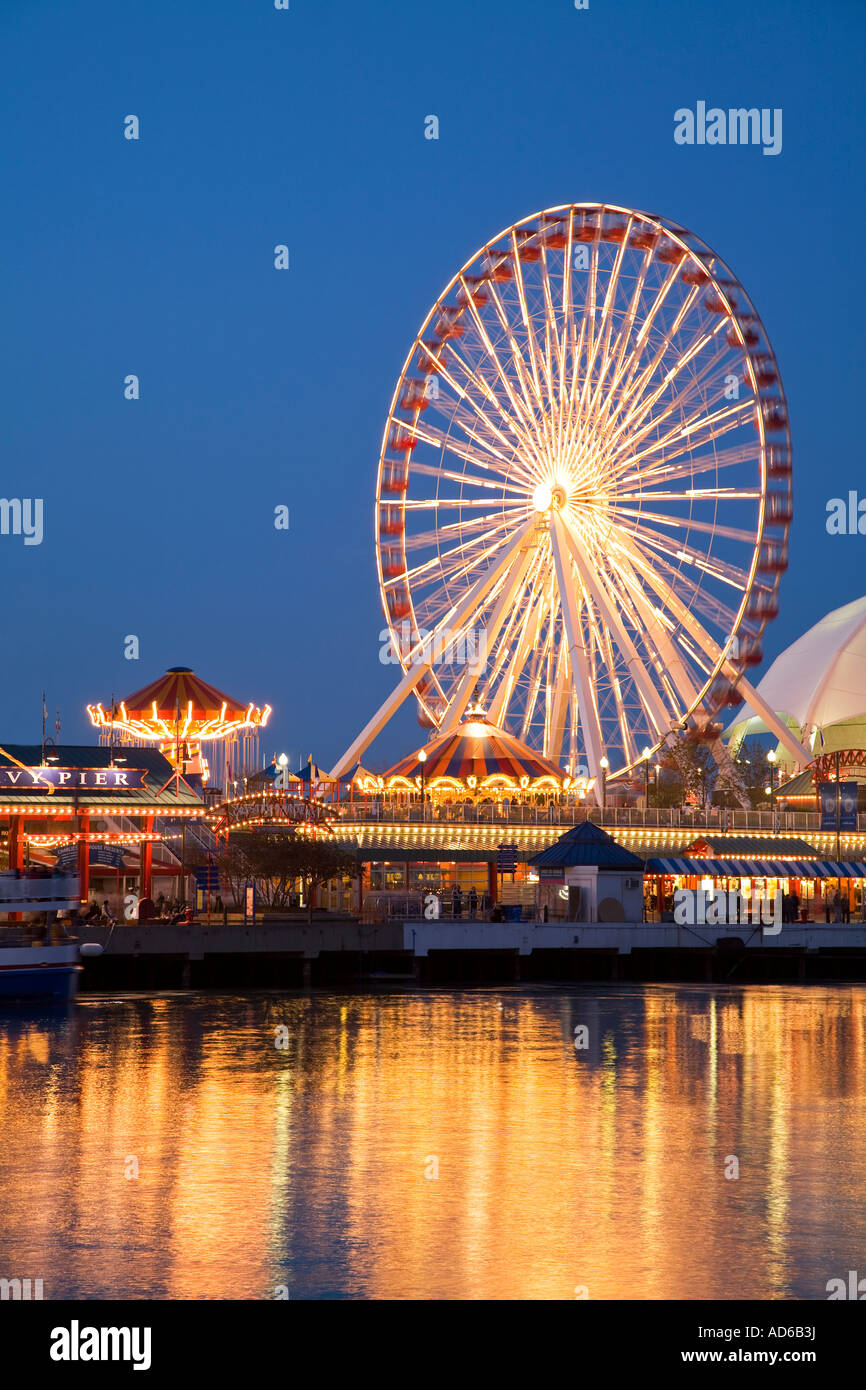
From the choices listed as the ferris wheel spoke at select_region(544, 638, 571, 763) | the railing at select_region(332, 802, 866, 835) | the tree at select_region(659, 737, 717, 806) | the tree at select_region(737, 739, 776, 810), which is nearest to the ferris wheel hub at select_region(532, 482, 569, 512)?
the ferris wheel spoke at select_region(544, 638, 571, 763)

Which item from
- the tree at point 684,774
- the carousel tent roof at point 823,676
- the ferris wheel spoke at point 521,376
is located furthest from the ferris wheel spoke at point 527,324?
the carousel tent roof at point 823,676

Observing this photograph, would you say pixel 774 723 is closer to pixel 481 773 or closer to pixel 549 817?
pixel 549 817

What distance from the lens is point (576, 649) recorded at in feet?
198

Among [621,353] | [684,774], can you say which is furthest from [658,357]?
[684,774]

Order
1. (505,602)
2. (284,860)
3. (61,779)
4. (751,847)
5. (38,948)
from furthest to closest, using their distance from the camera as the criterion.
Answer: (505,602)
(751,847)
(284,860)
(61,779)
(38,948)

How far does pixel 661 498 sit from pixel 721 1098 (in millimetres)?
36311

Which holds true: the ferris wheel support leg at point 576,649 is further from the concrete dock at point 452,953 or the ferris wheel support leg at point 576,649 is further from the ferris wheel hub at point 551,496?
the concrete dock at point 452,953

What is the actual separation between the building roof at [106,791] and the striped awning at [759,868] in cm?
1521

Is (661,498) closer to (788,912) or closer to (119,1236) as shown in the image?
(788,912)

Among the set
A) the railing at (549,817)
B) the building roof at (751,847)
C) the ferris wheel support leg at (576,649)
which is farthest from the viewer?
the railing at (549,817)

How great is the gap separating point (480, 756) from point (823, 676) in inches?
2183

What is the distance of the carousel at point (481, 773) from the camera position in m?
64.8

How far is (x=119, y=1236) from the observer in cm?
1523

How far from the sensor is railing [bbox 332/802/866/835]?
63250 mm
